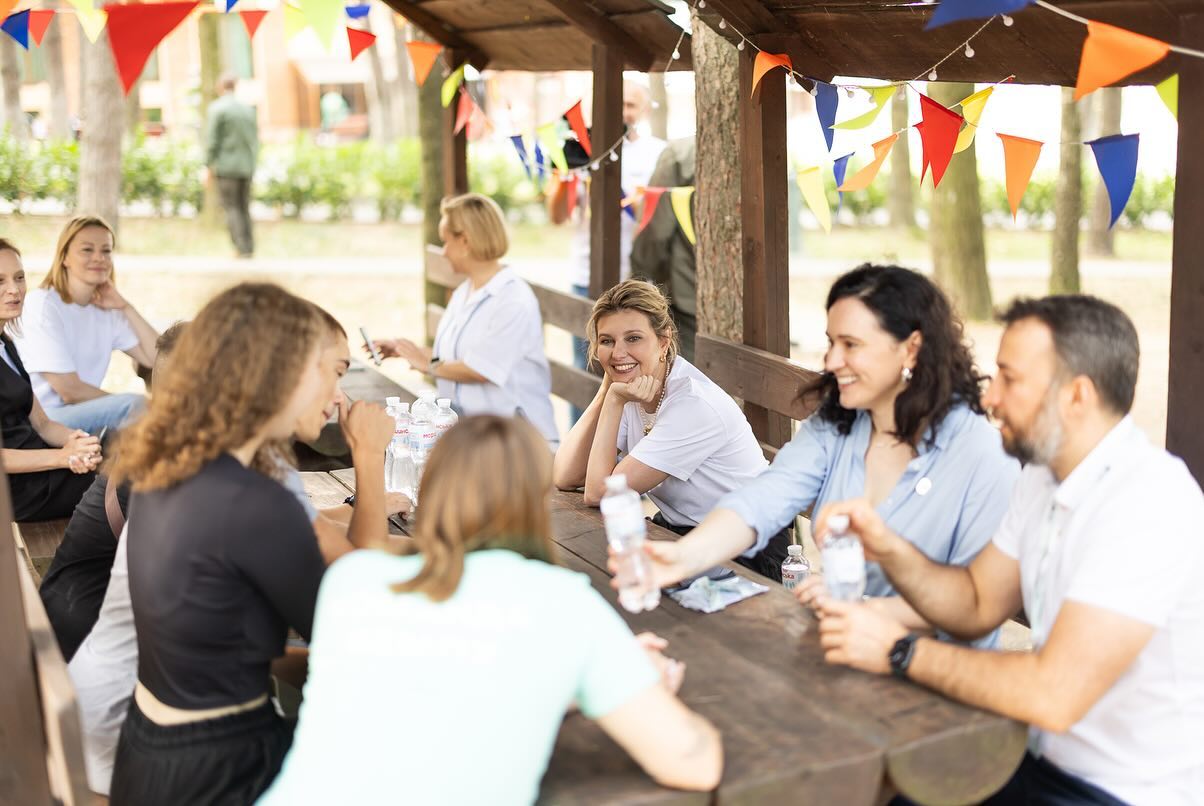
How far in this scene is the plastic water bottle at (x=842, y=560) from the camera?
2371mm

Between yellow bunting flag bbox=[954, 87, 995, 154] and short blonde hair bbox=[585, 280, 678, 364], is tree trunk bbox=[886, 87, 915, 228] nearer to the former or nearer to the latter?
yellow bunting flag bbox=[954, 87, 995, 154]

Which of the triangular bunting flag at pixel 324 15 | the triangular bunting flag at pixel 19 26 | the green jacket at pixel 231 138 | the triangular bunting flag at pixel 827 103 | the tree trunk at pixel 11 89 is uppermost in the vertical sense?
the tree trunk at pixel 11 89

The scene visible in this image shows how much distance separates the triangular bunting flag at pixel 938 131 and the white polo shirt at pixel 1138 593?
1.73 metres

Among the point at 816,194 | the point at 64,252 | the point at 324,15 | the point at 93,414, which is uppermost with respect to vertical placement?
the point at 324,15

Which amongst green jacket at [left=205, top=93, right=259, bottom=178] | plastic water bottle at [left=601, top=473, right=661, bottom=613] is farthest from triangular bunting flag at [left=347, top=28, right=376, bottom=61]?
green jacket at [left=205, top=93, right=259, bottom=178]

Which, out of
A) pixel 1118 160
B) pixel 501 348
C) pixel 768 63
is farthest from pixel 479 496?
pixel 501 348

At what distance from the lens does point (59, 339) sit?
16.7 feet

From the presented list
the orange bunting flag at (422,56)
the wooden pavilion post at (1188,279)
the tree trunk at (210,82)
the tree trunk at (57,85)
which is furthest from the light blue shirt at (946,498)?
the tree trunk at (57,85)

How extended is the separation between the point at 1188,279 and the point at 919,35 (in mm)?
1175

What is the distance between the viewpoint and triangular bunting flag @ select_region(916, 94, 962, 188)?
3.74 m

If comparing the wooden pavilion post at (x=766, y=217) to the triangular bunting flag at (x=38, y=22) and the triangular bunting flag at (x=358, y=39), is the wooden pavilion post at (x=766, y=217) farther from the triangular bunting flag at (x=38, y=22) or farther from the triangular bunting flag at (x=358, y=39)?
the triangular bunting flag at (x=38, y=22)

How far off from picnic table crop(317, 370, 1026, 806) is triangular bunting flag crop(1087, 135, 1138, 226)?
1.50 meters

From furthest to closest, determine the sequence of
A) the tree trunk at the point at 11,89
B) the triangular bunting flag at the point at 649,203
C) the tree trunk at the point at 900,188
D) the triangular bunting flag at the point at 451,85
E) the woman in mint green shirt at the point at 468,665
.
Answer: the tree trunk at the point at 11,89 → the tree trunk at the point at 900,188 → the triangular bunting flag at the point at 451,85 → the triangular bunting flag at the point at 649,203 → the woman in mint green shirt at the point at 468,665

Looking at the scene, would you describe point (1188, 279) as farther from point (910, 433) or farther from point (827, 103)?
point (827, 103)
